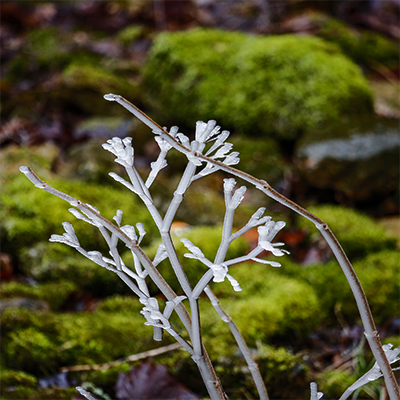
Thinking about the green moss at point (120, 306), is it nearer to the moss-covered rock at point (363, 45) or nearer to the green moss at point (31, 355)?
the green moss at point (31, 355)

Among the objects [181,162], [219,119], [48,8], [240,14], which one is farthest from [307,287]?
[48,8]

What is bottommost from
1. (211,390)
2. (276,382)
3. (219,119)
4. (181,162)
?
(181,162)

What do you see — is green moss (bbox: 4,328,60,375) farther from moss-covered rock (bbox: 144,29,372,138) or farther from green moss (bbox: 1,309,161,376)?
moss-covered rock (bbox: 144,29,372,138)

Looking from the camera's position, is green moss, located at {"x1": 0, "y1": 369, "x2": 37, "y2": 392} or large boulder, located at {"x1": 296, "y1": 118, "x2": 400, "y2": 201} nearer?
green moss, located at {"x1": 0, "y1": 369, "x2": 37, "y2": 392}

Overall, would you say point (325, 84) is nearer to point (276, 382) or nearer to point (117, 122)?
point (117, 122)

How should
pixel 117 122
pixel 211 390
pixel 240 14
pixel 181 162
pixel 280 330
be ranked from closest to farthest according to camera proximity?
pixel 211 390, pixel 280 330, pixel 181 162, pixel 117 122, pixel 240 14

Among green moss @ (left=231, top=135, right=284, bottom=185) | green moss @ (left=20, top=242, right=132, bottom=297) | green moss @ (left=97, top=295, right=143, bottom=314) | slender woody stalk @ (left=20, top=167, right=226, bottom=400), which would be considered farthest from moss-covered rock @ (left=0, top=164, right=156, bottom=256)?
slender woody stalk @ (left=20, top=167, right=226, bottom=400)

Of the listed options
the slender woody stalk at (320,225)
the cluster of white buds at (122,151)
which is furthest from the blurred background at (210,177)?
the cluster of white buds at (122,151)
